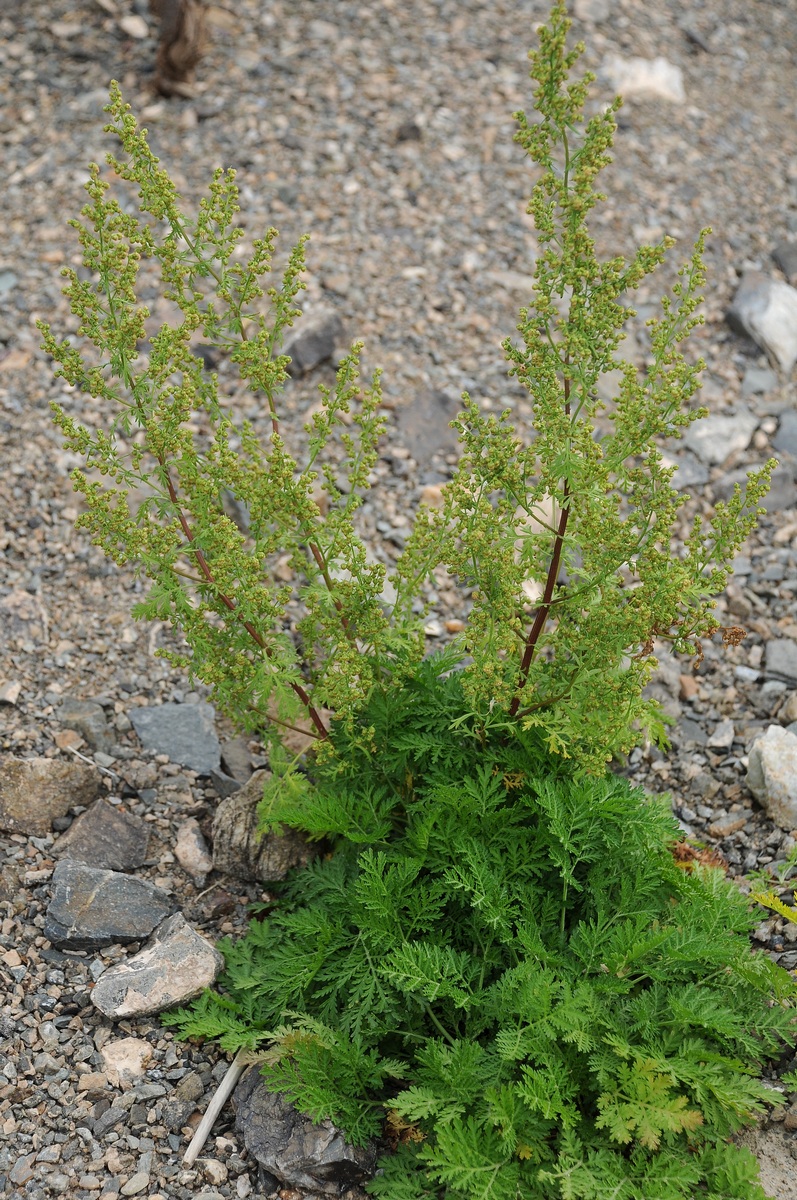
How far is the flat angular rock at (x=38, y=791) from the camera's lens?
438 cm

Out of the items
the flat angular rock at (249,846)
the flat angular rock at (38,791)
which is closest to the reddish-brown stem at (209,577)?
the flat angular rock at (249,846)

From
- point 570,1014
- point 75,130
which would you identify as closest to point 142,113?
point 75,130

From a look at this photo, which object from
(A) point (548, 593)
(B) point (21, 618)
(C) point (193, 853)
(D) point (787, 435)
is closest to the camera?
(A) point (548, 593)

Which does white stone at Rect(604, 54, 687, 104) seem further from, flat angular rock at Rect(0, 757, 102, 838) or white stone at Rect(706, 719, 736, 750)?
flat angular rock at Rect(0, 757, 102, 838)

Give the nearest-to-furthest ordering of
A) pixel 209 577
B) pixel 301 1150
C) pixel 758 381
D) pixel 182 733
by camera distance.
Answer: pixel 301 1150
pixel 209 577
pixel 182 733
pixel 758 381

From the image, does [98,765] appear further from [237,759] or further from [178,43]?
[178,43]

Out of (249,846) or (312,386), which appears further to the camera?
(312,386)

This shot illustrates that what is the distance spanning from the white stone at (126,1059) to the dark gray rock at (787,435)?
4432mm

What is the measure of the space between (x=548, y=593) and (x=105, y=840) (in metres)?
1.94

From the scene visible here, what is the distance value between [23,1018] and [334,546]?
6.13 ft

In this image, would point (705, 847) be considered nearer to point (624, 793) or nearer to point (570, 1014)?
point (624, 793)

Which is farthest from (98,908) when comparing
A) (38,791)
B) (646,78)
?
(646,78)

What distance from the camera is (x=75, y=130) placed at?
7.46 m

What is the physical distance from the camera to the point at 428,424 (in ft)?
20.3
